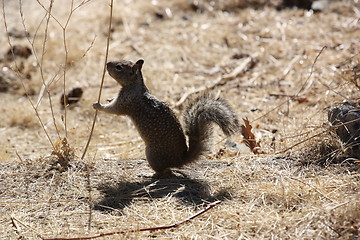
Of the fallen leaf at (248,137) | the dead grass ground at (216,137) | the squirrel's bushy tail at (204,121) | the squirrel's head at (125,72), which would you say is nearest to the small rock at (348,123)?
the dead grass ground at (216,137)

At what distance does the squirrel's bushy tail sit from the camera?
416 centimetres

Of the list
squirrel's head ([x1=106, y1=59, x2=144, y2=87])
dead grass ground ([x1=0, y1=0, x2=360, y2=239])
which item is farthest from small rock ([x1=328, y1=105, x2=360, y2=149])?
squirrel's head ([x1=106, y1=59, x2=144, y2=87])

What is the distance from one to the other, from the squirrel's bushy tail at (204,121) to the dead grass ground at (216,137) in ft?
0.85

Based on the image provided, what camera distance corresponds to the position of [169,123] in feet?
14.8

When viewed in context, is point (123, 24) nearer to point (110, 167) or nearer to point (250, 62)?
point (250, 62)

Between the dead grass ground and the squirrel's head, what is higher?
the squirrel's head

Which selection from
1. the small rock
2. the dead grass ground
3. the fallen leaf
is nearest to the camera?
the dead grass ground

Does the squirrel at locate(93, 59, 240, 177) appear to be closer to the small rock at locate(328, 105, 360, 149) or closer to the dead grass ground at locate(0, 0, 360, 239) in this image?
the dead grass ground at locate(0, 0, 360, 239)

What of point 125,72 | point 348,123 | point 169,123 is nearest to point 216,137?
point 169,123

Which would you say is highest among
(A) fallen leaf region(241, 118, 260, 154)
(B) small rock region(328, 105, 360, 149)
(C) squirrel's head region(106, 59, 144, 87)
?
(C) squirrel's head region(106, 59, 144, 87)

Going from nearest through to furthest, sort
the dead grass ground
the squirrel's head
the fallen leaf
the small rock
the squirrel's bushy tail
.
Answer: the dead grass ground → the squirrel's bushy tail → the small rock → the squirrel's head → the fallen leaf

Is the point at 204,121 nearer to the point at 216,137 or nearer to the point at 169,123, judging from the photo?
the point at 169,123

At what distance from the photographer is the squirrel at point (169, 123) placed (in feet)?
13.9

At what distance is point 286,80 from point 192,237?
5.07 meters
